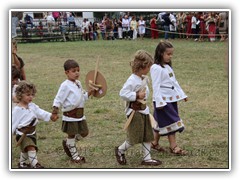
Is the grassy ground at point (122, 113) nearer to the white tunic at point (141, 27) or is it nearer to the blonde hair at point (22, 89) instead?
the blonde hair at point (22, 89)

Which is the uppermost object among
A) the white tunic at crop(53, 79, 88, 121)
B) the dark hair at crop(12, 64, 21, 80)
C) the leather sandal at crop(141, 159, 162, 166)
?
the dark hair at crop(12, 64, 21, 80)

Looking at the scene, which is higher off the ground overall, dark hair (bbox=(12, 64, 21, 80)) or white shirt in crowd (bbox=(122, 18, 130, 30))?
white shirt in crowd (bbox=(122, 18, 130, 30))

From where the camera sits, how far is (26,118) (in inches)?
193

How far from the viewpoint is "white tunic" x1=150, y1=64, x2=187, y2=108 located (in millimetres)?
5355

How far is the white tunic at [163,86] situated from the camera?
536 cm

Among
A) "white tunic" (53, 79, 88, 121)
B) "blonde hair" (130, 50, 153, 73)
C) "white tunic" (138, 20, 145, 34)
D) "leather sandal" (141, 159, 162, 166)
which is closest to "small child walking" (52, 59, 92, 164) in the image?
"white tunic" (53, 79, 88, 121)

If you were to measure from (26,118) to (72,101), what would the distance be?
0.53 meters

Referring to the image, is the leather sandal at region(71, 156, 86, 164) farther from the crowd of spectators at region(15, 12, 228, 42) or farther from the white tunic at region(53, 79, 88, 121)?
the crowd of spectators at region(15, 12, 228, 42)

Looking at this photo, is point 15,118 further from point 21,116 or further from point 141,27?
point 141,27

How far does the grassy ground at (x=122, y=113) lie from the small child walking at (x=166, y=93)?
31 centimetres

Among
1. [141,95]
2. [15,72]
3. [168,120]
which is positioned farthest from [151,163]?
[15,72]

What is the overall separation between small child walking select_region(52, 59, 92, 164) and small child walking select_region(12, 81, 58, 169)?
0.19 m

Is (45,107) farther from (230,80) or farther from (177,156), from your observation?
(230,80)

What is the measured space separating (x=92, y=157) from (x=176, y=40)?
15643 mm
